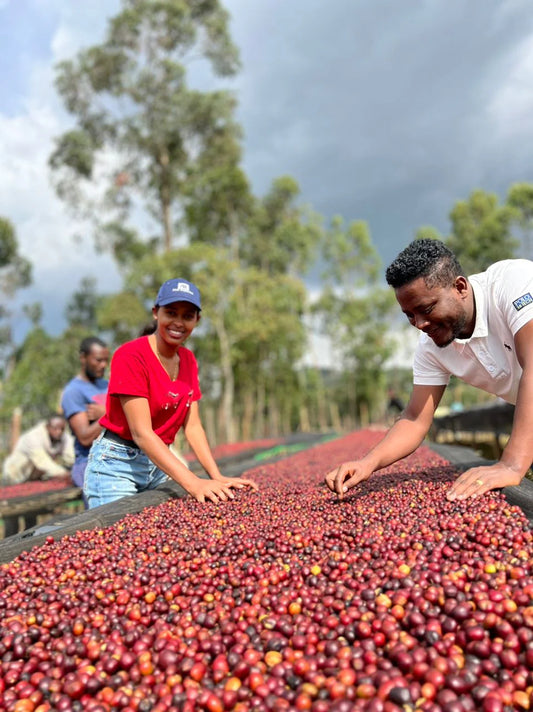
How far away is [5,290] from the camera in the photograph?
30.5 meters

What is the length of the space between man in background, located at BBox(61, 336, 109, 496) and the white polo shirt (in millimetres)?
2967

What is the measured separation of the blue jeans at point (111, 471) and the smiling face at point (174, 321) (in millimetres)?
821

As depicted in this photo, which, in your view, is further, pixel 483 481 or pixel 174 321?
pixel 174 321

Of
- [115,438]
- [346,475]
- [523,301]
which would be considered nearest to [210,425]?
[115,438]

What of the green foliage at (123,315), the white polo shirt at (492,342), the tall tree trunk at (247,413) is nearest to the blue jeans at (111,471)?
the white polo shirt at (492,342)

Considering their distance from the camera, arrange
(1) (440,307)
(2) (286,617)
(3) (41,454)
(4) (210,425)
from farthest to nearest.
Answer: (4) (210,425), (3) (41,454), (1) (440,307), (2) (286,617)

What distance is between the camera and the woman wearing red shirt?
3.02 metres

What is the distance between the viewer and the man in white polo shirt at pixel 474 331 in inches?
92.9

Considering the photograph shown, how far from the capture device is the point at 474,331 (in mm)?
2680

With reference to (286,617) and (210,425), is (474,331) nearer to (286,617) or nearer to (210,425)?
(286,617)

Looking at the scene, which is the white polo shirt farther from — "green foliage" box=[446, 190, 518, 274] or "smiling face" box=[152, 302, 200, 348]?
"green foliage" box=[446, 190, 518, 274]

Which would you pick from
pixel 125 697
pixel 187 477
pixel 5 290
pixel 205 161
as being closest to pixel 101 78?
pixel 205 161

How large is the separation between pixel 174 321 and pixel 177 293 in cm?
19

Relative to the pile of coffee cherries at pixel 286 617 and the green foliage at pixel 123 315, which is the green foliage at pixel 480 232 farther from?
the pile of coffee cherries at pixel 286 617
